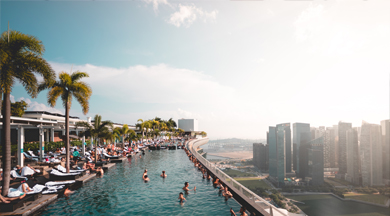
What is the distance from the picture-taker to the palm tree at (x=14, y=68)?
37.7 ft

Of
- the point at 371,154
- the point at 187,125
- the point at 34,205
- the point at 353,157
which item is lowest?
the point at 353,157

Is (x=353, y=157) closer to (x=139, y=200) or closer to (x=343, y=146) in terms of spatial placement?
(x=343, y=146)

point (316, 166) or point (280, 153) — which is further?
point (280, 153)

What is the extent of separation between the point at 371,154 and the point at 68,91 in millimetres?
191103

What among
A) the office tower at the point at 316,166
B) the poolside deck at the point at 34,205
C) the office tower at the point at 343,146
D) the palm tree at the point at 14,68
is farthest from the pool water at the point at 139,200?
the office tower at the point at 343,146

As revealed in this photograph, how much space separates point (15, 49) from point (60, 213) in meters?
9.55

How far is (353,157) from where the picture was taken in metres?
164

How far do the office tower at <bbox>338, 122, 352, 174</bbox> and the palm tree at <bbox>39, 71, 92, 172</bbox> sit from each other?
209 m

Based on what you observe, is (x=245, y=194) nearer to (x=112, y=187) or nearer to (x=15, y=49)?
(x=112, y=187)

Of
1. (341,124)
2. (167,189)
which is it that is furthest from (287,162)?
(167,189)

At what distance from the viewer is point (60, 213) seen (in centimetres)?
1164

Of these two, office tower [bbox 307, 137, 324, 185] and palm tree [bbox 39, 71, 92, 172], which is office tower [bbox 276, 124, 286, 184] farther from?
palm tree [bbox 39, 71, 92, 172]

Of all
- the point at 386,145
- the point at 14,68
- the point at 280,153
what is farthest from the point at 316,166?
the point at 14,68

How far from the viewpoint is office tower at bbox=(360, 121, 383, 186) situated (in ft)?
495
